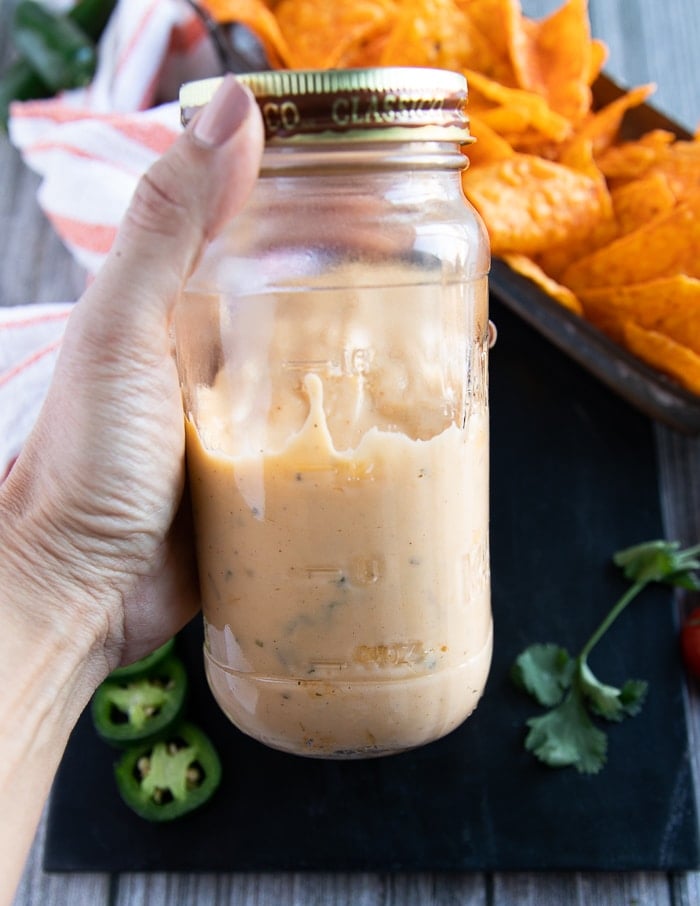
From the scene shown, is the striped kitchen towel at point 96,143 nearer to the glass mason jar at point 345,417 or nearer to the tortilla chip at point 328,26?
the tortilla chip at point 328,26

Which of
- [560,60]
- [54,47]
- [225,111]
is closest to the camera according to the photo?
[225,111]

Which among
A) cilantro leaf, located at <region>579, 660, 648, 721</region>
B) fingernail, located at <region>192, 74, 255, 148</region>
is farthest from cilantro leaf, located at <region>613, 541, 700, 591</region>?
fingernail, located at <region>192, 74, 255, 148</region>

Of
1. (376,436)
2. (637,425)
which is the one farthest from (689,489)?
(376,436)

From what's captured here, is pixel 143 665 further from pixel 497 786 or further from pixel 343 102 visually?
pixel 343 102

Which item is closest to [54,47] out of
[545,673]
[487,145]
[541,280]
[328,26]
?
[328,26]

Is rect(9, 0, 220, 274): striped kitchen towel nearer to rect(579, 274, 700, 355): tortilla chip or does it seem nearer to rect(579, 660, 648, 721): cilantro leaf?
rect(579, 274, 700, 355): tortilla chip

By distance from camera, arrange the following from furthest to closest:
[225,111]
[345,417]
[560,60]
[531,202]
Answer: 1. [560,60]
2. [531,202]
3. [345,417]
4. [225,111]

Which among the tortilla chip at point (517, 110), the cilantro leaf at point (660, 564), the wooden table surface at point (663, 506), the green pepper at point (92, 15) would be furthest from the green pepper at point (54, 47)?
the cilantro leaf at point (660, 564)

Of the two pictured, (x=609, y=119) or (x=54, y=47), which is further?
(x=54, y=47)
